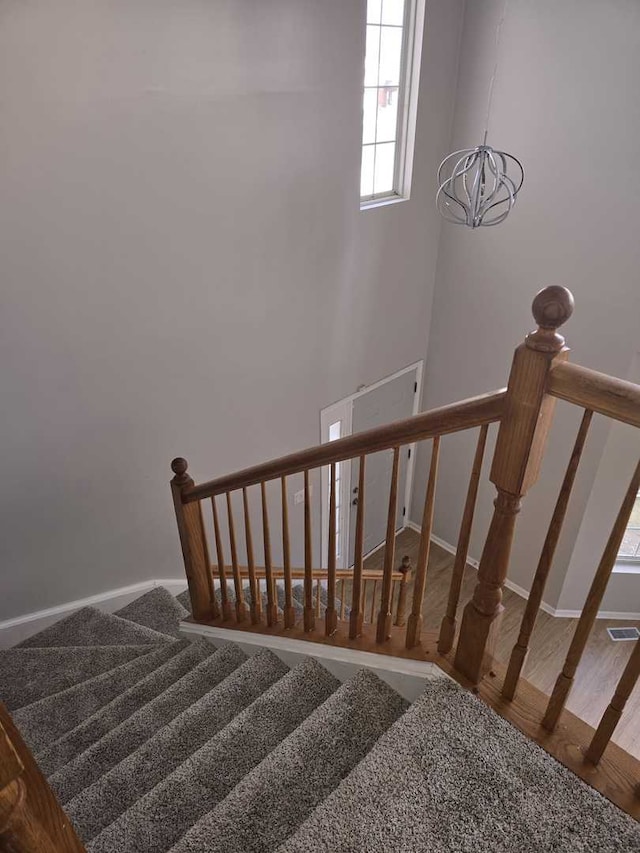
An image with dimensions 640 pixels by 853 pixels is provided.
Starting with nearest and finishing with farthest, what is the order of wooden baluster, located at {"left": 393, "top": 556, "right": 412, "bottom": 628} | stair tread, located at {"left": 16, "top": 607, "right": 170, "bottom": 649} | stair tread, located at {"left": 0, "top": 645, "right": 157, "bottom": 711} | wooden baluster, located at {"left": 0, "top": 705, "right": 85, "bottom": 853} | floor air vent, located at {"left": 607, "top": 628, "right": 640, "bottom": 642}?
1. wooden baluster, located at {"left": 0, "top": 705, "right": 85, "bottom": 853}
2. stair tread, located at {"left": 0, "top": 645, "right": 157, "bottom": 711}
3. wooden baluster, located at {"left": 393, "top": 556, "right": 412, "bottom": 628}
4. stair tread, located at {"left": 16, "top": 607, "right": 170, "bottom": 649}
5. floor air vent, located at {"left": 607, "top": 628, "right": 640, "bottom": 642}

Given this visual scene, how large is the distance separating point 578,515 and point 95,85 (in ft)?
14.0

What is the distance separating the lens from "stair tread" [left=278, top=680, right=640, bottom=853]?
1.22 metres

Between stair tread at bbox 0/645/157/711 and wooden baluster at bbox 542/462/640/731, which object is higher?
wooden baluster at bbox 542/462/640/731

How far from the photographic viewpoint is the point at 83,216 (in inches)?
108

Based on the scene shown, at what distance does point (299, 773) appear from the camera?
1.55m

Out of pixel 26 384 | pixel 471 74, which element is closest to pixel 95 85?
pixel 26 384

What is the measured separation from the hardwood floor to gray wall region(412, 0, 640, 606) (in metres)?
0.34

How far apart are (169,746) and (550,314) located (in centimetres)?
178

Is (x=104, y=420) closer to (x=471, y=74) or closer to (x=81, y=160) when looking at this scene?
(x=81, y=160)

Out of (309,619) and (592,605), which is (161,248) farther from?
(592,605)

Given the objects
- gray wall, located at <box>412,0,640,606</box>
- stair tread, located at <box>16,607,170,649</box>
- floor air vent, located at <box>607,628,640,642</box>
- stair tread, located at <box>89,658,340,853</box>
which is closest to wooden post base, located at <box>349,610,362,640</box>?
stair tread, located at <box>89,658,340,853</box>

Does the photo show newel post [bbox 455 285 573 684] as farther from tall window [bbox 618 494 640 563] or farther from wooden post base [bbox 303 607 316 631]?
tall window [bbox 618 494 640 563]

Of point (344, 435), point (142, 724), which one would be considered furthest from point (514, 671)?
point (344, 435)

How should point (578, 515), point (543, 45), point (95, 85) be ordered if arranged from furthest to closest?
point (578, 515)
point (543, 45)
point (95, 85)
